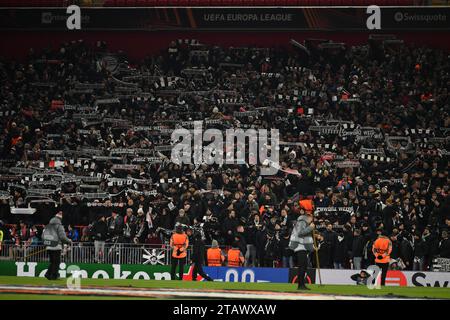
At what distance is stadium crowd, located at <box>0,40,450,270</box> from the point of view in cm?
2989

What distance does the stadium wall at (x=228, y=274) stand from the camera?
27703 millimetres

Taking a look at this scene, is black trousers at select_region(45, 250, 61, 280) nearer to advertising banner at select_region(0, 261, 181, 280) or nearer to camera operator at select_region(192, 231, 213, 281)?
advertising banner at select_region(0, 261, 181, 280)

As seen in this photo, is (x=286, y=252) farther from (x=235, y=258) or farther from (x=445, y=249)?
(x=445, y=249)

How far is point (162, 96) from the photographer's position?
127 ft

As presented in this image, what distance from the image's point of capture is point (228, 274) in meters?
28.4

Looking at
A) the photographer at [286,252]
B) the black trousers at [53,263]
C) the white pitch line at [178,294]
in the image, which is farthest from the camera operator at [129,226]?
the white pitch line at [178,294]

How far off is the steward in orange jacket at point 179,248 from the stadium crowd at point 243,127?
8.14 ft

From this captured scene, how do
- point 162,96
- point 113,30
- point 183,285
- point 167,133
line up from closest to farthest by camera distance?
point 183,285
point 167,133
point 162,96
point 113,30

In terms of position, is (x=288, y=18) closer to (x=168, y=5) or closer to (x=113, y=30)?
(x=168, y=5)

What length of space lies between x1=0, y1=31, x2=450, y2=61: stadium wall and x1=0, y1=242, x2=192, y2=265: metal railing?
47.0 ft

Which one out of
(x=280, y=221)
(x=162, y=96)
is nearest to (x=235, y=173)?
(x=280, y=221)

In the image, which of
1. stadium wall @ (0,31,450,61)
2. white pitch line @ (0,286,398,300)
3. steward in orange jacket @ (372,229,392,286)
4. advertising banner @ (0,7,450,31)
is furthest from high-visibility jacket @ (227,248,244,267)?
stadium wall @ (0,31,450,61)

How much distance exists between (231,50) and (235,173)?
9.23 metres

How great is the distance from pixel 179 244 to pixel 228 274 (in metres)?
2.50
